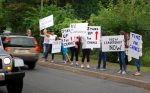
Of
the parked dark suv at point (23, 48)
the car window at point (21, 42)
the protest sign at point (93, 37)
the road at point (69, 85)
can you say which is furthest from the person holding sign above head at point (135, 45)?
the car window at point (21, 42)

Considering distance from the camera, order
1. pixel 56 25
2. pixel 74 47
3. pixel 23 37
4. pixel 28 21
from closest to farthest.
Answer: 1. pixel 23 37
2. pixel 74 47
3. pixel 56 25
4. pixel 28 21

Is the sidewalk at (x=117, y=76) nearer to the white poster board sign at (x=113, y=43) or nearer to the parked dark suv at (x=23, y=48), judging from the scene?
the white poster board sign at (x=113, y=43)

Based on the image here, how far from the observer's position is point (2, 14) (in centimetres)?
4072

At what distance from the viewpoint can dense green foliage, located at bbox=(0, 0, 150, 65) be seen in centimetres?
2606

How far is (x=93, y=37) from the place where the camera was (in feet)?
71.2

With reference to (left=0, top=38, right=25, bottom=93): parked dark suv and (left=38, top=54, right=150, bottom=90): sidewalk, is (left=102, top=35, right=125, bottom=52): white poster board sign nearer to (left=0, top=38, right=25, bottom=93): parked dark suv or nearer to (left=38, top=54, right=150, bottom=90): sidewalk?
(left=38, top=54, right=150, bottom=90): sidewalk

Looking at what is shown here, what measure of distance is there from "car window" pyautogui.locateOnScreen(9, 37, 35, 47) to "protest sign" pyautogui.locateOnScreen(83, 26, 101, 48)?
2.65m

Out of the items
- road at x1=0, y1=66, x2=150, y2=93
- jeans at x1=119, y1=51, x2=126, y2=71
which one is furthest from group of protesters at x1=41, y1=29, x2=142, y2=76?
road at x1=0, y1=66, x2=150, y2=93

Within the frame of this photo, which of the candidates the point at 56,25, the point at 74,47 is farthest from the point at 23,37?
the point at 56,25

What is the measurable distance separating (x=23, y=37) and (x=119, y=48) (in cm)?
444

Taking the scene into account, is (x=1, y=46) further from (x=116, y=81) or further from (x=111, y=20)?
(x=111, y=20)

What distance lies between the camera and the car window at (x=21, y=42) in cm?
2033

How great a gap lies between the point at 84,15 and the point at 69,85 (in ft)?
94.4

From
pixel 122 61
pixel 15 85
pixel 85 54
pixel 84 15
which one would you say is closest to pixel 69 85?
pixel 15 85
